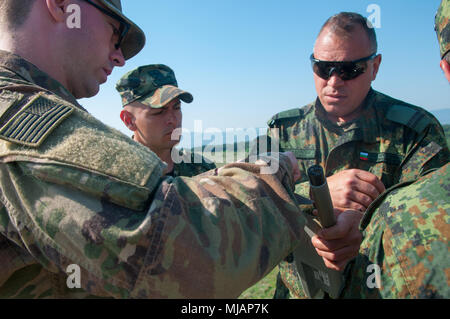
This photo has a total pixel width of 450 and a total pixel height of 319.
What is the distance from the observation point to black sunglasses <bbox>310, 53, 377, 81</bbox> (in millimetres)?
2980

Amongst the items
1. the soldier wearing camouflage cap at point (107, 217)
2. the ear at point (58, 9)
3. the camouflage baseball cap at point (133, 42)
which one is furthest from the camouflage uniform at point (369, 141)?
the ear at point (58, 9)

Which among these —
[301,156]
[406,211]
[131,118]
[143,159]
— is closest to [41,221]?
[143,159]

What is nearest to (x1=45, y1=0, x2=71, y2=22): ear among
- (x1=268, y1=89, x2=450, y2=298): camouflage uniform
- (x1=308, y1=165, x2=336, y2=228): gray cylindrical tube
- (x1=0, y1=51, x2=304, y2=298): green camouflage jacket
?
(x1=0, y1=51, x2=304, y2=298): green camouflage jacket

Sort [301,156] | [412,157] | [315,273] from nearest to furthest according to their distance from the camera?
[315,273] < [412,157] < [301,156]

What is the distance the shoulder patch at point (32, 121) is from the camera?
1.10 metres

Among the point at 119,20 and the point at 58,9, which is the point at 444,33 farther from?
the point at 58,9

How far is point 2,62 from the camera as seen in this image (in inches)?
52.1

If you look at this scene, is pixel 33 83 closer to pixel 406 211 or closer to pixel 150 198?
pixel 150 198

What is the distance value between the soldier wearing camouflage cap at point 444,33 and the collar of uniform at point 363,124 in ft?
5.18

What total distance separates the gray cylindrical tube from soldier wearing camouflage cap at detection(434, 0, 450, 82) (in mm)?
778

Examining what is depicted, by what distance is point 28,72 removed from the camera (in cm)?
139

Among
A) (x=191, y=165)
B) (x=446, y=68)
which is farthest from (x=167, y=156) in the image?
(x=446, y=68)

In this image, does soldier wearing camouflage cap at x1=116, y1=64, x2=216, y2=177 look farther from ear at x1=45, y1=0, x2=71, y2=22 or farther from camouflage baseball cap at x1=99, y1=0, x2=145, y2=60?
ear at x1=45, y1=0, x2=71, y2=22

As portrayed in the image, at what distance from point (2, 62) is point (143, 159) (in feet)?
2.66
